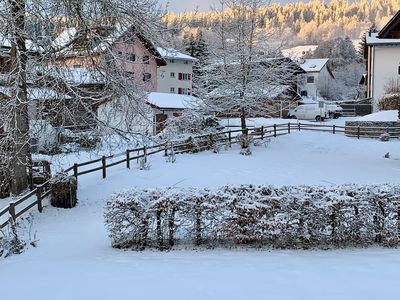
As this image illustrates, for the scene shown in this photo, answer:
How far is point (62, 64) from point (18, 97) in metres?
1.65

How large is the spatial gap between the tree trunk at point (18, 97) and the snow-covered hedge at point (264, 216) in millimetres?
5056

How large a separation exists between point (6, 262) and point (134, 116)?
7.09 meters

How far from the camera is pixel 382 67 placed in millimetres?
38094

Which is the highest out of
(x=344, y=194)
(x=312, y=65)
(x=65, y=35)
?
(x=312, y=65)

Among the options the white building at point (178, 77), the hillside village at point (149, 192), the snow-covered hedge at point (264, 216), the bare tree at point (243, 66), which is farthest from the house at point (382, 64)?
the snow-covered hedge at point (264, 216)

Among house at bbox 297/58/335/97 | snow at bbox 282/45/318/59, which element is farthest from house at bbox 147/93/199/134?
house at bbox 297/58/335/97

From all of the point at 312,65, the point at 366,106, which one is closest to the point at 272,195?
the point at 366,106

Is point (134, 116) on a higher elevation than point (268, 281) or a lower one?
higher

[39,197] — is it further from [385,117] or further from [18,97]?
[385,117]

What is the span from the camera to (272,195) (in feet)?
27.4

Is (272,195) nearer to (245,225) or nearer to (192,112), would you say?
(245,225)

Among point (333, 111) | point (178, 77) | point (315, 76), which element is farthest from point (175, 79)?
point (315, 76)

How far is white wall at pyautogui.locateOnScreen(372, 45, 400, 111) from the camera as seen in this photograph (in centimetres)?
3769

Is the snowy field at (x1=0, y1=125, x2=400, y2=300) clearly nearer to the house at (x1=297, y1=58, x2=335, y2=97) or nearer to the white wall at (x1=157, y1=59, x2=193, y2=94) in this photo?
the white wall at (x1=157, y1=59, x2=193, y2=94)
